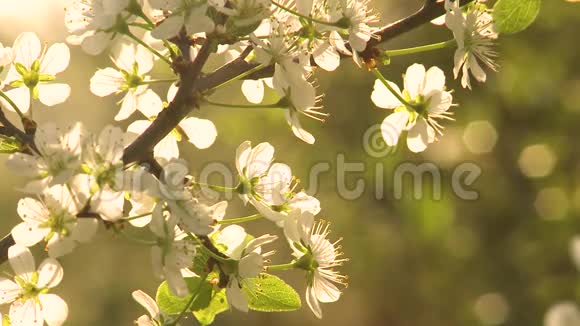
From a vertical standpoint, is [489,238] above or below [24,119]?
below

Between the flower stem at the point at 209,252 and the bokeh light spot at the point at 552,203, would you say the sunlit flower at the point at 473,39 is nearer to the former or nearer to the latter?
the flower stem at the point at 209,252

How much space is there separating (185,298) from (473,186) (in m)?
2.11

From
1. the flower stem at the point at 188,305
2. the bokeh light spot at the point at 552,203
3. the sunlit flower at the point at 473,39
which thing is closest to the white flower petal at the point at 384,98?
the sunlit flower at the point at 473,39

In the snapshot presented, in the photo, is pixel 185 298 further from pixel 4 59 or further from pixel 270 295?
pixel 4 59

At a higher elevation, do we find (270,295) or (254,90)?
(254,90)

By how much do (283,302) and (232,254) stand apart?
0.11 meters

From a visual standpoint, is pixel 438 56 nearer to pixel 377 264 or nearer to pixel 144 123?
pixel 377 264

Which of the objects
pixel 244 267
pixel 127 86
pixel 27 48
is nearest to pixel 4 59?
pixel 27 48

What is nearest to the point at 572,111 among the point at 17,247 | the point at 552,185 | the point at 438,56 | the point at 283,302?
the point at 552,185

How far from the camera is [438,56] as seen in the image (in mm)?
3217

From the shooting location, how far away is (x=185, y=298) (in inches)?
35.9

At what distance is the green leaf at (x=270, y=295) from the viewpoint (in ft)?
3.07

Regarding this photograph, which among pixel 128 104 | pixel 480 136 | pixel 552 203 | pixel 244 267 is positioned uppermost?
pixel 128 104

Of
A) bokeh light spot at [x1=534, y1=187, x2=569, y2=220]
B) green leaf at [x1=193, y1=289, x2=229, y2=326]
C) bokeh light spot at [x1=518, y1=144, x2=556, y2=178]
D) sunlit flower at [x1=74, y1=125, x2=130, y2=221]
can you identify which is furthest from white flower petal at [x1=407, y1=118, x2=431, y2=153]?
bokeh light spot at [x1=518, y1=144, x2=556, y2=178]
